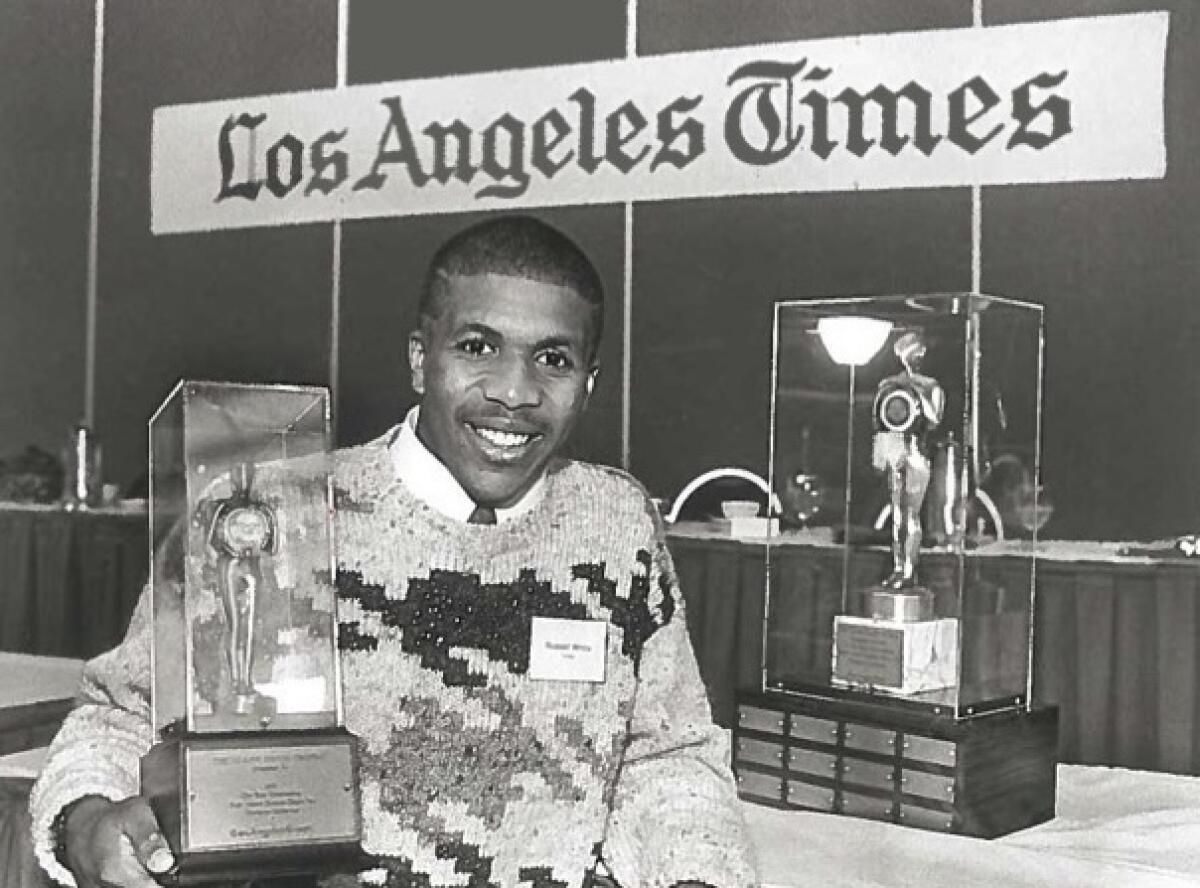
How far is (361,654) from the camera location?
1347mm

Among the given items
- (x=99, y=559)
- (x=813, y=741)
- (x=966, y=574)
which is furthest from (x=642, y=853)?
(x=99, y=559)

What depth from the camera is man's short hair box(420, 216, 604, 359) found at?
137 centimetres

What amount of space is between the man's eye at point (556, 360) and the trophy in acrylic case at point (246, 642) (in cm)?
23

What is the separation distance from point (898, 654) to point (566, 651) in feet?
3.58

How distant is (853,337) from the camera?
8.57ft

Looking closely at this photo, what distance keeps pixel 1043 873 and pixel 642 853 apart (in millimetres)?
840

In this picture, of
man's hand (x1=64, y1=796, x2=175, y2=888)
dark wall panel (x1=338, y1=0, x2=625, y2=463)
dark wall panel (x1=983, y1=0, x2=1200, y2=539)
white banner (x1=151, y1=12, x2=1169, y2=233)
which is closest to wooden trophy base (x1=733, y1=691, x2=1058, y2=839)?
man's hand (x1=64, y1=796, x2=175, y2=888)

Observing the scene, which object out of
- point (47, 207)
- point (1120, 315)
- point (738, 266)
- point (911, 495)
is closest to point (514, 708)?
point (911, 495)

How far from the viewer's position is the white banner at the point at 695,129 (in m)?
3.80

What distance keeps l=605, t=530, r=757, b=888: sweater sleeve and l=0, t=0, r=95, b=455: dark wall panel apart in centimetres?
411

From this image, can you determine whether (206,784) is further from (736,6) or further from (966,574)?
(736,6)

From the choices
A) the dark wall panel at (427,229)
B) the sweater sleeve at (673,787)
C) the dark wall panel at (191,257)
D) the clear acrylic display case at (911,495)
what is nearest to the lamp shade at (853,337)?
the clear acrylic display case at (911,495)

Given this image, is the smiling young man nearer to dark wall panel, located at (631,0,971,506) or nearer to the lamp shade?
the lamp shade

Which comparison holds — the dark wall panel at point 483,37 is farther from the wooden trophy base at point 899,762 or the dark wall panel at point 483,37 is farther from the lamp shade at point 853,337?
the wooden trophy base at point 899,762
